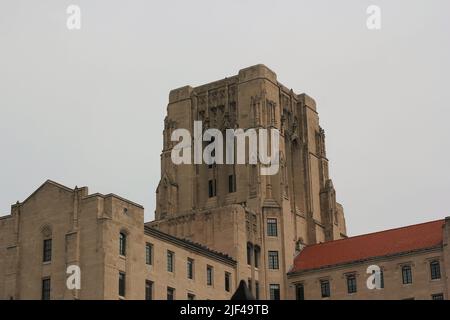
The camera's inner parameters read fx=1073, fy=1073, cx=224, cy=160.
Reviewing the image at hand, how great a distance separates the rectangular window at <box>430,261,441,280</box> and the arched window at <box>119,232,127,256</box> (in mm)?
28655

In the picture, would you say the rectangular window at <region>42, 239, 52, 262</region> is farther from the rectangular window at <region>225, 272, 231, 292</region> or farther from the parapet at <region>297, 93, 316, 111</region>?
the parapet at <region>297, 93, 316, 111</region>

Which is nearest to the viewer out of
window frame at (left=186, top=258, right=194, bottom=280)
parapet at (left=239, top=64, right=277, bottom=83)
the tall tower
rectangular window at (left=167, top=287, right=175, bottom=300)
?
rectangular window at (left=167, top=287, right=175, bottom=300)

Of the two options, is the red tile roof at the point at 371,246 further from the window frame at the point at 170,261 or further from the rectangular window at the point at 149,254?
the rectangular window at the point at 149,254

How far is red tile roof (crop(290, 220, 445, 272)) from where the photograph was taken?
3981 inches

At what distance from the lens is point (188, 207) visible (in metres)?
117

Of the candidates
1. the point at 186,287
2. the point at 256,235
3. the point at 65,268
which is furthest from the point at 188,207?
the point at 65,268

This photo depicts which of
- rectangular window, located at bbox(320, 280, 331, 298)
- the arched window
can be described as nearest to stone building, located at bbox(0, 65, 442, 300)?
the arched window

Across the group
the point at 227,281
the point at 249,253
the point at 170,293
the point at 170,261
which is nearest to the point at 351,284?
the point at 249,253

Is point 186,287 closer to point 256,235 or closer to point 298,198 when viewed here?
point 256,235

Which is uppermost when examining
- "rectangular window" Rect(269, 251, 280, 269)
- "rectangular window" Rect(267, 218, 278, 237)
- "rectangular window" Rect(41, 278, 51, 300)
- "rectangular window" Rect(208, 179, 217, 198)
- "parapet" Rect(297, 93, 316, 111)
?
"parapet" Rect(297, 93, 316, 111)

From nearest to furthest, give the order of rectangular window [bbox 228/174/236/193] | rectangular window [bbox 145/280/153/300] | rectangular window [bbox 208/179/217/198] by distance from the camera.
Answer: rectangular window [bbox 145/280/153/300], rectangular window [bbox 228/174/236/193], rectangular window [bbox 208/179/217/198]

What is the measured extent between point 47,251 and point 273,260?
27079mm

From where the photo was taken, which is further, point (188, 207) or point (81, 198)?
point (188, 207)

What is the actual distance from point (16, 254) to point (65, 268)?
5.96 m
